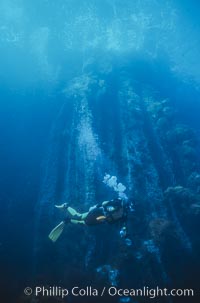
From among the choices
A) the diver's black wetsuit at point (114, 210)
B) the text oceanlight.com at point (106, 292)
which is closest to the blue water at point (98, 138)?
the text oceanlight.com at point (106, 292)

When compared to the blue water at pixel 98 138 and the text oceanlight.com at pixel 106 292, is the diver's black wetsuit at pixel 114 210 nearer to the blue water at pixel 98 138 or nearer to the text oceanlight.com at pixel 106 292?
→ the blue water at pixel 98 138

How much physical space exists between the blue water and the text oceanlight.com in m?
0.22

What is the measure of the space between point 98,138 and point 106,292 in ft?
28.1

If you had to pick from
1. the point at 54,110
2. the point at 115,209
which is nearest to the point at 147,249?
the point at 115,209

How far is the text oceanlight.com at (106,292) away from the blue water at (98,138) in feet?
0.73

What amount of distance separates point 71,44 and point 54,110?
6289 millimetres

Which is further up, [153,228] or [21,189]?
[21,189]

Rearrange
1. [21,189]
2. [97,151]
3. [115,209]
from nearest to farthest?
[115,209] < [21,189] < [97,151]

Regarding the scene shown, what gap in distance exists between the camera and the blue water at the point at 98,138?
12.6 metres

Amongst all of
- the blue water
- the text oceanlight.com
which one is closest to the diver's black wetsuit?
the blue water

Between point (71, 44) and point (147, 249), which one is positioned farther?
point (71, 44)

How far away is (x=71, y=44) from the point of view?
21359 mm

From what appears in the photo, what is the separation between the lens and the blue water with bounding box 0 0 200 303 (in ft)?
41.5

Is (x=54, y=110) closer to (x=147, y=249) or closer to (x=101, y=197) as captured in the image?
(x=101, y=197)
